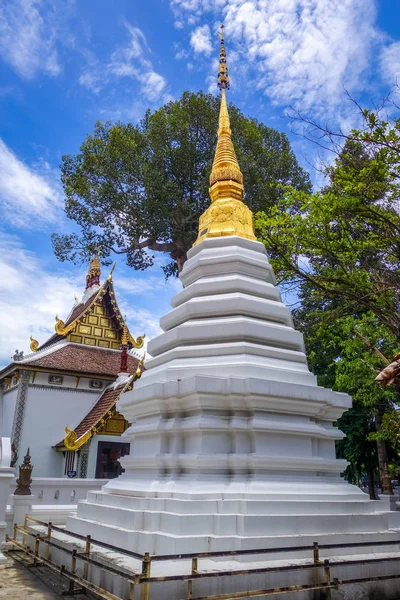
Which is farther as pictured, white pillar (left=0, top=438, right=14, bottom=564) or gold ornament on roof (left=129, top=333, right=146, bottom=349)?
gold ornament on roof (left=129, top=333, right=146, bottom=349)

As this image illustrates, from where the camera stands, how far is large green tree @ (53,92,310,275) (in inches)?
760

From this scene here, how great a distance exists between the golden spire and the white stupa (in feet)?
3.41

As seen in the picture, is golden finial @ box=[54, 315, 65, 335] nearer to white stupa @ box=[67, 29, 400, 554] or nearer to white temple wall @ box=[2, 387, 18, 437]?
white temple wall @ box=[2, 387, 18, 437]

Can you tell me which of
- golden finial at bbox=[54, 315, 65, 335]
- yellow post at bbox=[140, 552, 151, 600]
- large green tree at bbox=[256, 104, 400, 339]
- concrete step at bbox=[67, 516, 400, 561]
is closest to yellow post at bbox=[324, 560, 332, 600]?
concrete step at bbox=[67, 516, 400, 561]

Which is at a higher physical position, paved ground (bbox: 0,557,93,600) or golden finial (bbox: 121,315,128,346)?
golden finial (bbox: 121,315,128,346)

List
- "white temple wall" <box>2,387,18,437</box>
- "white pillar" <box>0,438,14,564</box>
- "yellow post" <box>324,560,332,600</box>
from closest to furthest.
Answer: "yellow post" <box>324,560,332,600</box>
"white pillar" <box>0,438,14,564</box>
"white temple wall" <box>2,387,18,437</box>

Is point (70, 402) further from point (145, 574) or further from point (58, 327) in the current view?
point (145, 574)

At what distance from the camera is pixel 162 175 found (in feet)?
62.1

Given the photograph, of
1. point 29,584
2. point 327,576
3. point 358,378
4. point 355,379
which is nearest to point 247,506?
point 327,576

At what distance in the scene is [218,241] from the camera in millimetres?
8672

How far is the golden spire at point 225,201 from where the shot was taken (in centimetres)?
900

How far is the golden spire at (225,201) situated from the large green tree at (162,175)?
8677 millimetres

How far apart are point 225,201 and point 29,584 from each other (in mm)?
6708

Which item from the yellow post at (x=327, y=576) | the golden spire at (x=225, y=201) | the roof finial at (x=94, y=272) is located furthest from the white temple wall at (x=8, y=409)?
the yellow post at (x=327, y=576)
